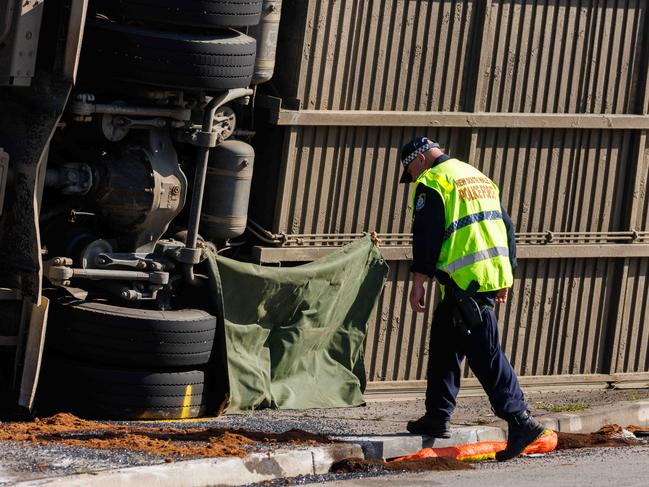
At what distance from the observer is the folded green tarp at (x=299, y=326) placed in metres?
9.79

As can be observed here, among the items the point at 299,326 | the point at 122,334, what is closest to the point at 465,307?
the point at 299,326

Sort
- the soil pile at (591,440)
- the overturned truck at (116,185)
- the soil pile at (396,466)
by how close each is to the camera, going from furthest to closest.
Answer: the soil pile at (591,440) → the overturned truck at (116,185) → the soil pile at (396,466)

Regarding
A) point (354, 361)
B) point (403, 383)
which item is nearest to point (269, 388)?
point (354, 361)

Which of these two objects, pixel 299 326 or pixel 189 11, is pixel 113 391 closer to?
pixel 299 326

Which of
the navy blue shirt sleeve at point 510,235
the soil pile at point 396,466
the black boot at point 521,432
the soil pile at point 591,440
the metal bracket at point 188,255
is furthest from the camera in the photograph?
the metal bracket at point 188,255

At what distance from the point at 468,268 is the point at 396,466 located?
1251 millimetres

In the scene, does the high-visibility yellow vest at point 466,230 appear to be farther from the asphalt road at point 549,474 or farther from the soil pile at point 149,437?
the soil pile at point 149,437

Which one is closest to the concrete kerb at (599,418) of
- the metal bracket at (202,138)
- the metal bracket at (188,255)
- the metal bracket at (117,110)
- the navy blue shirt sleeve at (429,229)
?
the navy blue shirt sleeve at (429,229)

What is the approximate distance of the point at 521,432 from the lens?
8.84 m

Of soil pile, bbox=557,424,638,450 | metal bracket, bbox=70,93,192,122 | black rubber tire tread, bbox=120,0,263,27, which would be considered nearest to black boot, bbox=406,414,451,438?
soil pile, bbox=557,424,638,450

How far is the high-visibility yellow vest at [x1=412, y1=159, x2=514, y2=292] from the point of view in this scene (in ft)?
28.7

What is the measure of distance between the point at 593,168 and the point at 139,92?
4032 mm

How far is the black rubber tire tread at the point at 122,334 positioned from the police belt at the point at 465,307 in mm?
1684

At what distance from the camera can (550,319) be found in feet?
38.3
